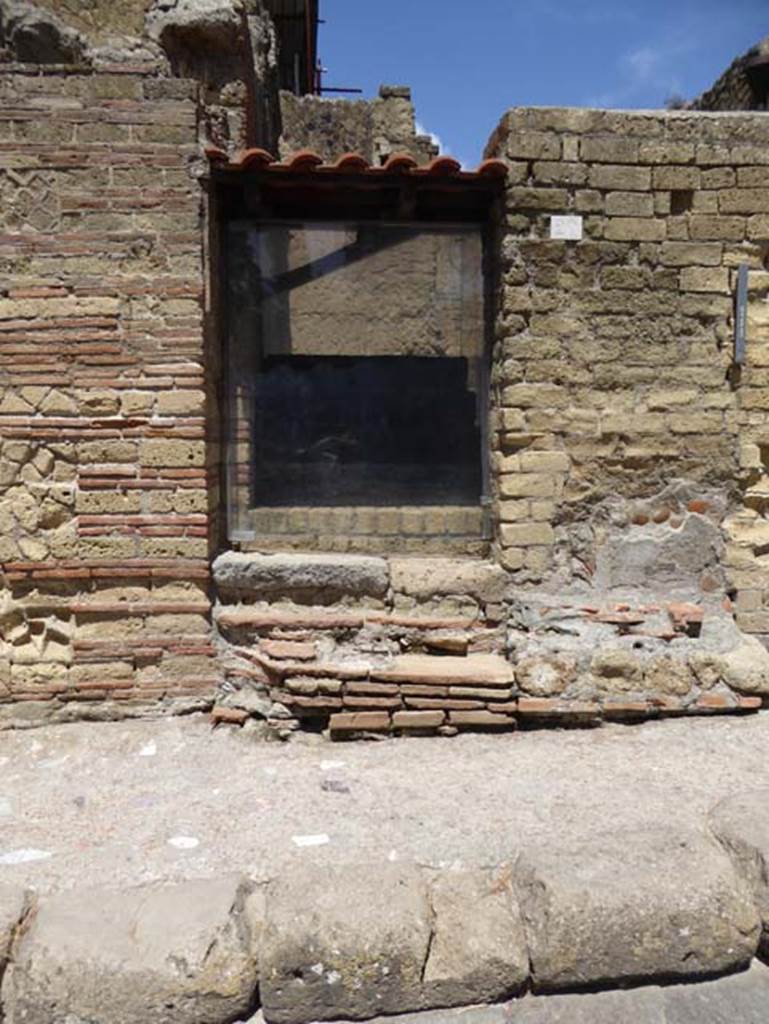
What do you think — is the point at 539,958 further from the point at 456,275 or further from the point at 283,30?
the point at 283,30

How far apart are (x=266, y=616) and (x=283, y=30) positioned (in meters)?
11.4

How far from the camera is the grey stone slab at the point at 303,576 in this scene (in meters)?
4.34

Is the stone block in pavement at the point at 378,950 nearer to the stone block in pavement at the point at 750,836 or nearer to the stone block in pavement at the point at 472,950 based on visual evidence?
the stone block in pavement at the point at 472,950

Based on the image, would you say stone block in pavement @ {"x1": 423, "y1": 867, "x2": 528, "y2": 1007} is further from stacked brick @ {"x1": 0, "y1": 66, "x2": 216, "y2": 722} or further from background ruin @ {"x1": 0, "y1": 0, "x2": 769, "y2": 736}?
stacked brick @ {"x1": 0, "y1": 66, "x2": 216, "y2": 722}

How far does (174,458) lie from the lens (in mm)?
4180

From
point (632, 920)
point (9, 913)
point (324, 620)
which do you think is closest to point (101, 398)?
point (324, 620)

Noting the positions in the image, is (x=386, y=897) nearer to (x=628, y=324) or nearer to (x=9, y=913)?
(x=9, y=913)

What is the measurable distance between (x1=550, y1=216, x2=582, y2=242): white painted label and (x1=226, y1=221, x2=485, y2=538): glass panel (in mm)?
535

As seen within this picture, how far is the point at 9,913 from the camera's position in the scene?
2449 millimetres

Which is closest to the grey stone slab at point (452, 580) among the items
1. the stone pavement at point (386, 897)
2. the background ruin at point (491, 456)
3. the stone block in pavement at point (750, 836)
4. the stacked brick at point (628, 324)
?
the background ruin at point (491, 456)

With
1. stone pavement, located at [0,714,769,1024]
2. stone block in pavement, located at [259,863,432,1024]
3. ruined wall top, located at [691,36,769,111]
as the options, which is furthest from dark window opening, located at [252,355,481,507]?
ruined wall top, located at [691,36,769,111]

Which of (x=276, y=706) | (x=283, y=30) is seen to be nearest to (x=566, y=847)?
(x=276, y=706)

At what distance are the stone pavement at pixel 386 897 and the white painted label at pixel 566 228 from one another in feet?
9.61

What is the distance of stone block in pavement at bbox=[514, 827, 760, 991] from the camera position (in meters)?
2.48
